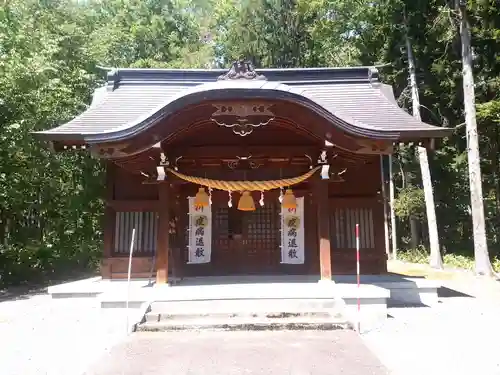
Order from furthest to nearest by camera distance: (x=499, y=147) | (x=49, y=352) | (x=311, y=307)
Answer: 1. (x=499, y=147)
2. (x=311, y=307)
3. (x=49, y=352)

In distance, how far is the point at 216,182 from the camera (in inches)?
352

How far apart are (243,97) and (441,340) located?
17.5 feet

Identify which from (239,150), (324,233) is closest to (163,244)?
(239,150)

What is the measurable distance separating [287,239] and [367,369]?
5.29 m

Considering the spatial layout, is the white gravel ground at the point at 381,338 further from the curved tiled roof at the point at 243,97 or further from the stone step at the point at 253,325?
the curved tiled roof at the point at 243,97

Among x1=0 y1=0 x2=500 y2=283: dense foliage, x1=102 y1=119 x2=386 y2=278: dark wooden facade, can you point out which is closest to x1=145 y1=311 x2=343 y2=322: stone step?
x1=102 y1=119 x2=386 y2=278: dark wooden facade

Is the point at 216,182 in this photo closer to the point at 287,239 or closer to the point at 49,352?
the point at 287,239

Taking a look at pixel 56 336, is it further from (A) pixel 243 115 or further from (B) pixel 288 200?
(B) pixel 288 200

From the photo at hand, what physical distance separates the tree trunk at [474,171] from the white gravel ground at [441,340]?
5576 mm

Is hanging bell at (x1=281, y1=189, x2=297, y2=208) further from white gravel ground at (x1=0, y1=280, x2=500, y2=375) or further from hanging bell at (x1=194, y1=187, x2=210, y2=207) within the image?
white gravel ground at (x1=0, y1=280, x2=500, y2=375)

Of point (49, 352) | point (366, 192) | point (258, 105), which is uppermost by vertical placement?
point (258, 105)

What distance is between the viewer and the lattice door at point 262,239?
34.5ft

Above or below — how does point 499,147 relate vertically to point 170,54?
below

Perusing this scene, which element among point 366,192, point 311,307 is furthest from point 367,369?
point 366,192
